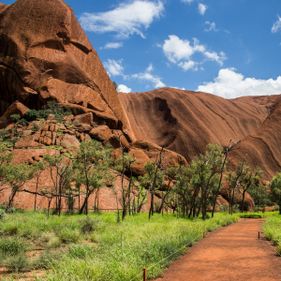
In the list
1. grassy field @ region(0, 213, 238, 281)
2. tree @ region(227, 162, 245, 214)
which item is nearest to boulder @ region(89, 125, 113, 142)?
tree @ region(227, 162, 245, 214)

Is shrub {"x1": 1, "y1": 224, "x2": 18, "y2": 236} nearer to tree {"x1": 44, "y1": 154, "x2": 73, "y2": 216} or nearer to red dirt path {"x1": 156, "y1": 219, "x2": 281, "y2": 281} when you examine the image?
red dirt path {"x1": 156, "y1": 219, "x2": 281, "y2": 281}

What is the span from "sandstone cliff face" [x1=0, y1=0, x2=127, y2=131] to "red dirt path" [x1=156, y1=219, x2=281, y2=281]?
65.7 metres

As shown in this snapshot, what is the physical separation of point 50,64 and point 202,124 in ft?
215

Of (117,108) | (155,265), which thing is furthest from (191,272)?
(117,108)

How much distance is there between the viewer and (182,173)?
59781mm

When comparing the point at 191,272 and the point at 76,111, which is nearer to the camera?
the point at 191,272

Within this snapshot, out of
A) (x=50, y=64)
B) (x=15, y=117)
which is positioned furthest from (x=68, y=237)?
(x=50, y=64)

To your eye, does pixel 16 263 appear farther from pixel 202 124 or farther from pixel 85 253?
pixel 202 124

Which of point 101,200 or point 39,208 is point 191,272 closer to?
point 39,208

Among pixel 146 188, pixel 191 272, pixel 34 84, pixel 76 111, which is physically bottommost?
pixel 191 272

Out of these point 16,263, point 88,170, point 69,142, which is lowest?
point 16,263

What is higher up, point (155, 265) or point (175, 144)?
point (175, 144)

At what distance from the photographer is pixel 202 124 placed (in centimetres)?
13838

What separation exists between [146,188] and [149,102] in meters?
87.5
